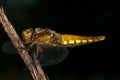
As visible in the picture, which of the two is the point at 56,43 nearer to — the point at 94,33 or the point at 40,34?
the point at 40,34

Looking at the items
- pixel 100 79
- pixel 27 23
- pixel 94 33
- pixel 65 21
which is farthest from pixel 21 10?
pixel 100 79

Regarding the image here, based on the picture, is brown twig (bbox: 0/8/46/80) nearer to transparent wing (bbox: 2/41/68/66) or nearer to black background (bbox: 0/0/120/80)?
transparent wing (bbox: 2/41/68/66)

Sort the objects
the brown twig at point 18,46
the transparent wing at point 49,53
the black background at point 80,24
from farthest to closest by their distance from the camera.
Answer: the black background at point 80,24 < the transparent wing at point 49,53 < the brown twig at point 18,46

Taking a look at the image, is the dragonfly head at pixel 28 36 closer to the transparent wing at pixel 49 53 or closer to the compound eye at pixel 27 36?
the compound eye at pixel 27 36

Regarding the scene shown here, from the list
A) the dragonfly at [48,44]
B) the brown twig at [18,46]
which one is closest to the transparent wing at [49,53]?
the dragonfly at [48,44]

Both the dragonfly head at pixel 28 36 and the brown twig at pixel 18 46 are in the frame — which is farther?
the dragonfly head at pixel 28 36

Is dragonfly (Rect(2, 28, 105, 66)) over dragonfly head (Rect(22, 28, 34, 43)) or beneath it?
beneath

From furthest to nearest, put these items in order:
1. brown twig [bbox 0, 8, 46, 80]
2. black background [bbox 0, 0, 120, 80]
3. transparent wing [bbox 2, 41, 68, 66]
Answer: black background [bbox 0, 0, 120, 80] < transparent wing [bbox 2, 41, 68, 66] < brown twig [bbox 0, 8, 46, 80]

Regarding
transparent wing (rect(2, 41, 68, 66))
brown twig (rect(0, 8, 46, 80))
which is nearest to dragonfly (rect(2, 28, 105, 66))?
transparent wing (rect(2, 41, 68, 66))
